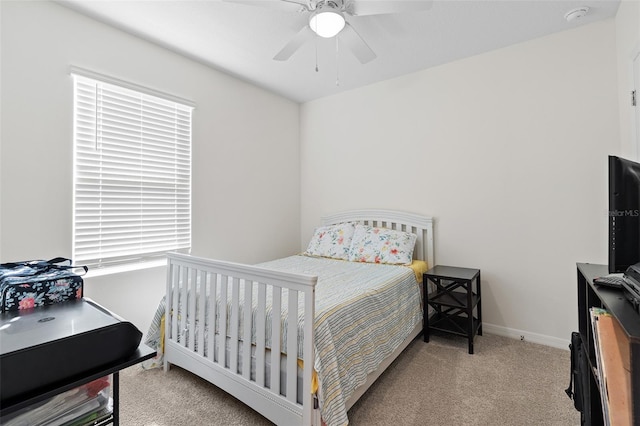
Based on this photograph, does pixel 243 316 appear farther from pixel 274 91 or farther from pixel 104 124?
pixel 274 91

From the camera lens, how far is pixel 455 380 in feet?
6.56

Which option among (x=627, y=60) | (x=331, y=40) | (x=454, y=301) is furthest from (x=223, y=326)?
(x=627, y=60)

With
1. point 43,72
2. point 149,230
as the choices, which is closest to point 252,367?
point 149,230

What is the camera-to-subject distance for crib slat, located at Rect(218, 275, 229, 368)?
1739 mm

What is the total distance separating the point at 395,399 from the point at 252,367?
90cm

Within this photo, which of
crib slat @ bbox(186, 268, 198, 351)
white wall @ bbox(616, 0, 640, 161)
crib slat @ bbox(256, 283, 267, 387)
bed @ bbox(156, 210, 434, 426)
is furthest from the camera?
crib slat @ bbox(186, 268, 198, 351)

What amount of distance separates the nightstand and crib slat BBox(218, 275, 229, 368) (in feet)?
5.53

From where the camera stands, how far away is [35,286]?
1.05 metres

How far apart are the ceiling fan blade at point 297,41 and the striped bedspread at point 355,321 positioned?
1700mm

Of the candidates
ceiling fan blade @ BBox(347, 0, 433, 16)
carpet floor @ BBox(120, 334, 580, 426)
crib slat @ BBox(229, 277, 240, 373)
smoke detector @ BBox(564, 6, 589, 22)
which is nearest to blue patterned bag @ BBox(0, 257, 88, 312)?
crib slat @ BBox(229, 277, 240, 373)

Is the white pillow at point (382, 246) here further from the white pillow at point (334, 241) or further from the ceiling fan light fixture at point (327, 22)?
the ceiling fan light fixture at point (327, 22)

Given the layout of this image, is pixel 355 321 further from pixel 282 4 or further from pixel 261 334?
pixel 282 4

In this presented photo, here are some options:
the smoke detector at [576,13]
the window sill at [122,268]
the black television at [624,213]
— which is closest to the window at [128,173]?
the window sill at [122,268]

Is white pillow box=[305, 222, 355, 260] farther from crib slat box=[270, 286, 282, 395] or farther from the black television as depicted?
the black television
